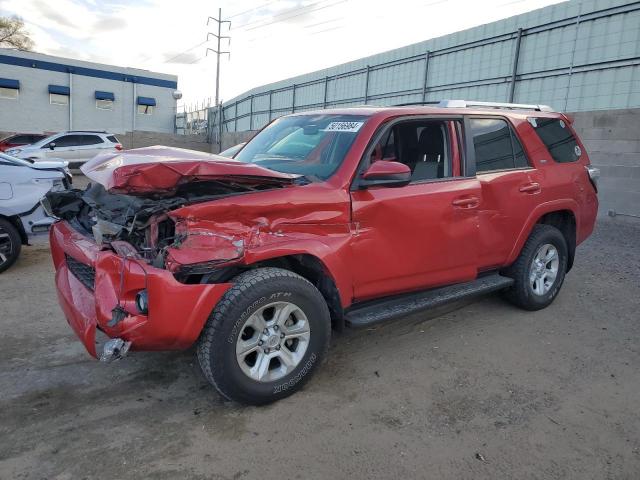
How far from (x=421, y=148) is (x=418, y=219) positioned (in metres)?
0.71

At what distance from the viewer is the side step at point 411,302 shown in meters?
3.46

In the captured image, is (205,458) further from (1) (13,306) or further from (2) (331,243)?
(1) (13,306)

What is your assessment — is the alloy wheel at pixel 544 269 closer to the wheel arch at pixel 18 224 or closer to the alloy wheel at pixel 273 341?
the alloy wheel at pixel 273 341

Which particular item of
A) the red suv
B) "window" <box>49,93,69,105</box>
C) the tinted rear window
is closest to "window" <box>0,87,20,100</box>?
"window" <box>49,93,69,105</box>

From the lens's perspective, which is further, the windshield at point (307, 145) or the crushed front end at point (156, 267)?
the windshield at point (307, 145)

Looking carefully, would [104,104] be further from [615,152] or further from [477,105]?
[477,105]

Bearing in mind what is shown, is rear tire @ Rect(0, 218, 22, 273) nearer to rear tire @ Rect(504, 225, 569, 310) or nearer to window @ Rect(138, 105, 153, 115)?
rear tire @ Rect(504, 225, 569, 310)

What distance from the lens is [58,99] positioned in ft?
103

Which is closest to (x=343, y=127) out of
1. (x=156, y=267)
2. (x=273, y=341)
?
(x=273, y=341)

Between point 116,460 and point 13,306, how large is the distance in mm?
2931

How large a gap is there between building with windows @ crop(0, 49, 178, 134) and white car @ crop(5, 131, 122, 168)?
50.7 ft

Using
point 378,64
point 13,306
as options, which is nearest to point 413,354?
point 13,306

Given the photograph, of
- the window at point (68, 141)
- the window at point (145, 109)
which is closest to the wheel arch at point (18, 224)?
the window at point (68, 141)

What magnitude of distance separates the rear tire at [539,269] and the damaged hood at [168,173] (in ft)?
8.56
